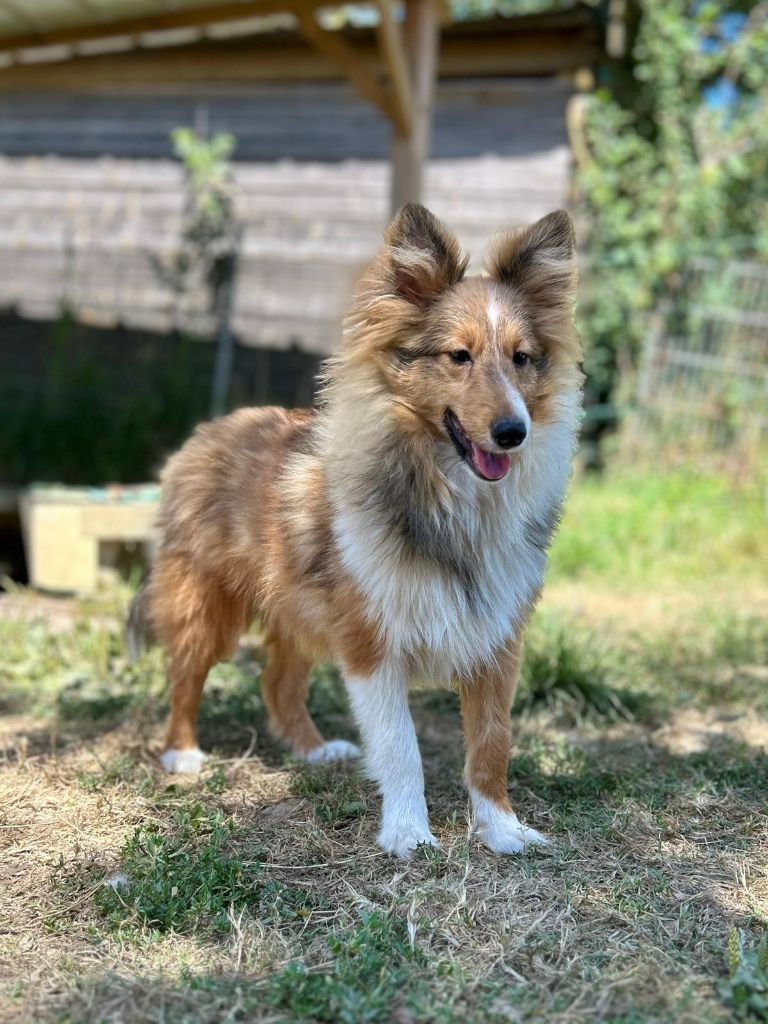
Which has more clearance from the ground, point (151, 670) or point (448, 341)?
point (448, 341)

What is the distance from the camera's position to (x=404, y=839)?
3229 millimetres

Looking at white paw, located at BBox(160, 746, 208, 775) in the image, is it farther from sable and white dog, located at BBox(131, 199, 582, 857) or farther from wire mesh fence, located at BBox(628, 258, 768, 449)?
wire mesh fence, located at BBox(628, 258, 768, 449)

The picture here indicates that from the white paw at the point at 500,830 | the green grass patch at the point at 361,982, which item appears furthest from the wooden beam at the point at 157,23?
the green grass patch at the point at 361,982

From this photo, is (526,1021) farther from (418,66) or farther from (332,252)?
(332,252)

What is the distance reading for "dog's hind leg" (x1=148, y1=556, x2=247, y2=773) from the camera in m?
4.06

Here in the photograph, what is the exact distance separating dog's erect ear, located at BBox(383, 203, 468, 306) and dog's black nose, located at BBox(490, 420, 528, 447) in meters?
0.57

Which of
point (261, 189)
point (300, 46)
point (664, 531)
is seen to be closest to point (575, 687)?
point (664, 531)

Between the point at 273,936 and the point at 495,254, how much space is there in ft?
7.34

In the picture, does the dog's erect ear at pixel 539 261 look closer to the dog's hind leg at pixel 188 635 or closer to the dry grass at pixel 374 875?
the dog's hind leg at pixel 188 635

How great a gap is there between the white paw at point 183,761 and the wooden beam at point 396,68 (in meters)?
4.58

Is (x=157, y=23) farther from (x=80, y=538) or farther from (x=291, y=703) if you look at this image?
(x=291, y=703)

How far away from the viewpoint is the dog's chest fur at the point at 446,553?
3189 mm

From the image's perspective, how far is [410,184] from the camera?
7090 mm

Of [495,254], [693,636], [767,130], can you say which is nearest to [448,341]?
[495,254]
